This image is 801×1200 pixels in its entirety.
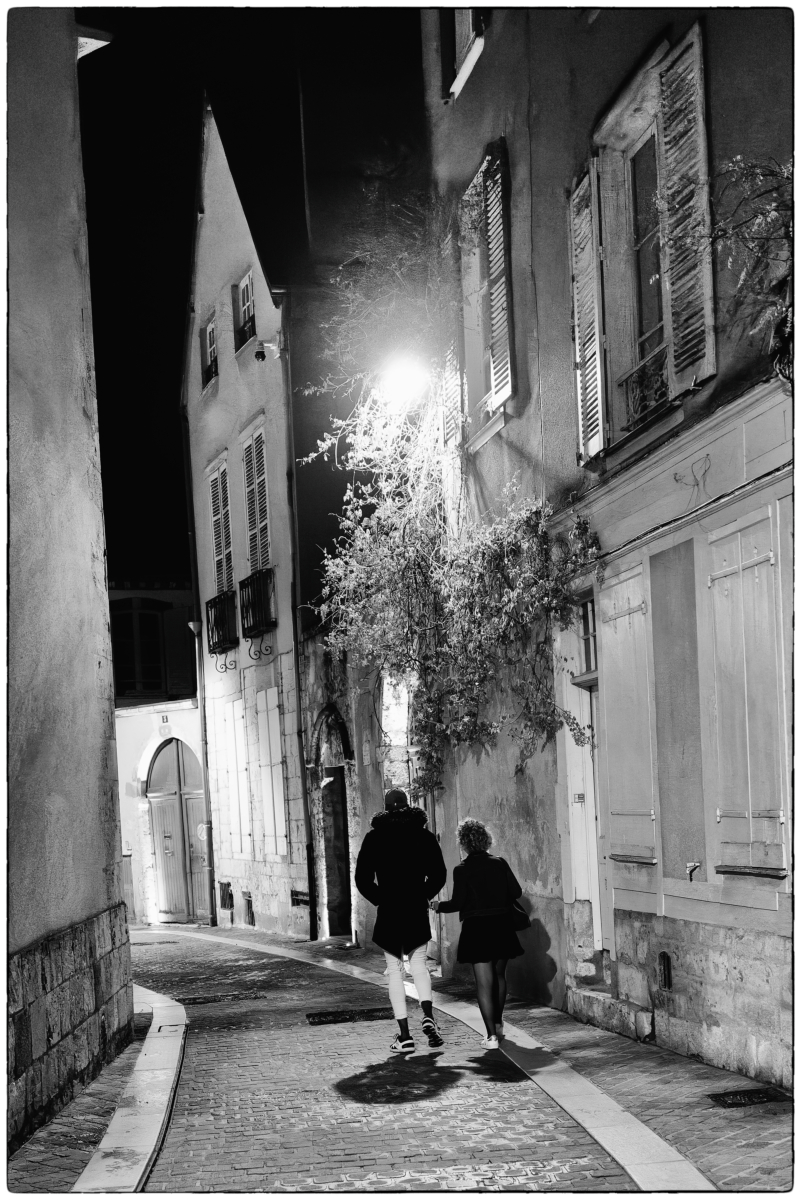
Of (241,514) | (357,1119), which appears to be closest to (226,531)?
(241,514)

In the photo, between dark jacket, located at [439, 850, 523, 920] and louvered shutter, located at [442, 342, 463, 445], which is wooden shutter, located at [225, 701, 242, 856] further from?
dark jacket, located at [439, 850, 523, 920]

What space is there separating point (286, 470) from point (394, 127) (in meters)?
5.52

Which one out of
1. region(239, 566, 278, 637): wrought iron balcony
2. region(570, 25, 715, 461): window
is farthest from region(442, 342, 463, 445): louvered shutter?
region(239, 566, 278, 637): wrought iron balcony

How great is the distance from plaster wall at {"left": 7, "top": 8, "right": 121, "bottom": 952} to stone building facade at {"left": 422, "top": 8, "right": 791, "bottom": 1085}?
9.88ft

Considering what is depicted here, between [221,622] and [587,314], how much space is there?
12.9m

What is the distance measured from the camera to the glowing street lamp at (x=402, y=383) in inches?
472

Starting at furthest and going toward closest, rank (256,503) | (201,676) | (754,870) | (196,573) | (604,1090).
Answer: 1. (196,573)
2. (201,676)
3. (256,503)
4. (604,1090)
5. (754,870)

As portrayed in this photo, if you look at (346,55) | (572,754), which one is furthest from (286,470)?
(572,754)

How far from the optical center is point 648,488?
764 cm

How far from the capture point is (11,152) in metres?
6.61

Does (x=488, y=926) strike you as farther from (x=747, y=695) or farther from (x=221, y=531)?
(x=221, y=531)

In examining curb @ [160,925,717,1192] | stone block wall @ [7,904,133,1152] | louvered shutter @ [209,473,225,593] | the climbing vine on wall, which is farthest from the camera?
louvered shutter @ [209,473,225,593]

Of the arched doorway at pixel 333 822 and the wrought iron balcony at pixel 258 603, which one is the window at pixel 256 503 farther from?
the arched doorway at pixel 333 822

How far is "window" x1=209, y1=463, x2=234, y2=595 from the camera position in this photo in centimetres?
2084
